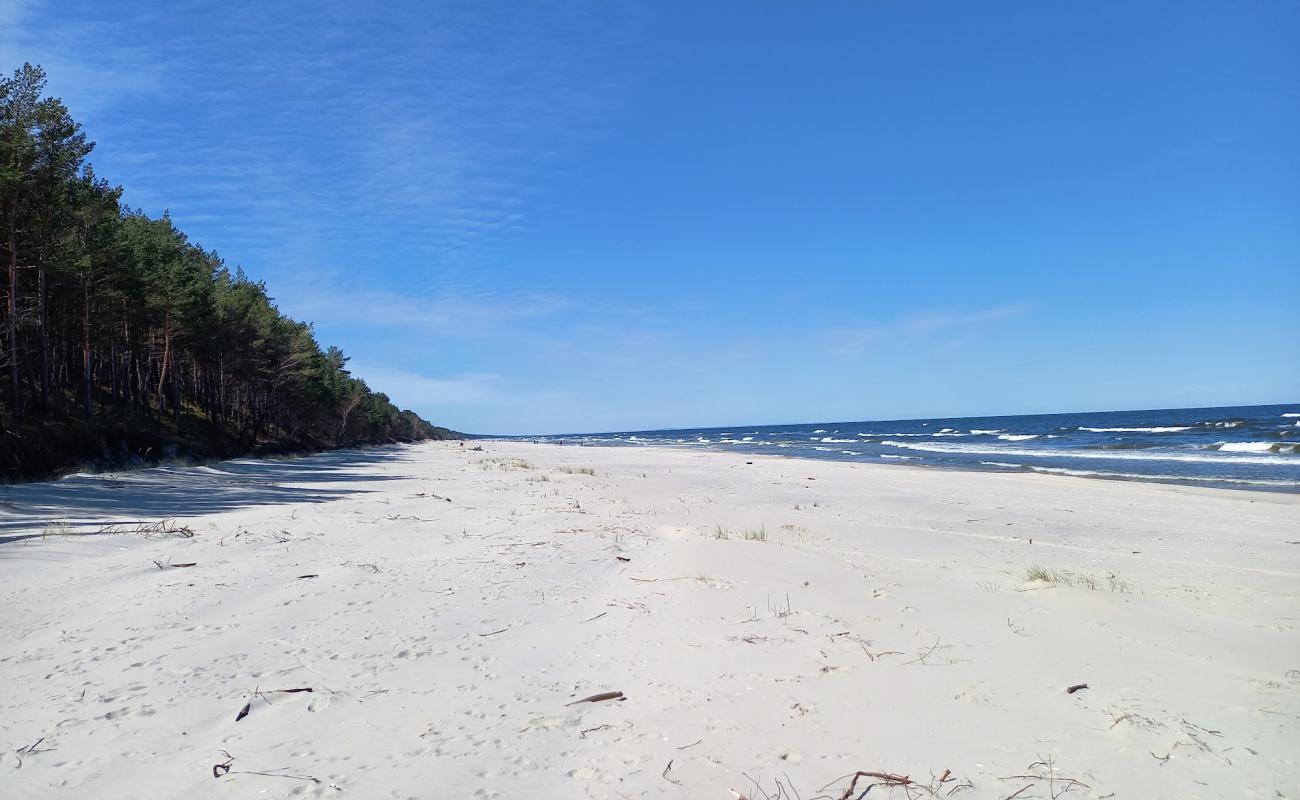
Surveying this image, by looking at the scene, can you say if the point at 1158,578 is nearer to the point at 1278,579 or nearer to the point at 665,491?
the point at 1278,579

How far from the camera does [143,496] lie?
13227mm

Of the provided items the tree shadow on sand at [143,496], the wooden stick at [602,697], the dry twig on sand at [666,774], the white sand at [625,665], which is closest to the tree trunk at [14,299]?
the tree shadow on sand at [143,496]

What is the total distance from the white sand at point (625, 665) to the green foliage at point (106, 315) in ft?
42.5

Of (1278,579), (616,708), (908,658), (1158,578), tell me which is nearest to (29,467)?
(616,708)

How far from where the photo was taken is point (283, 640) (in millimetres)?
5090

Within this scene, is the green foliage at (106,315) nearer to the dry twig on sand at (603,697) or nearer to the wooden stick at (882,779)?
the dry twig on sand at (603,697)

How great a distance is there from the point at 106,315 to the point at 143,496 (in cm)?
1543

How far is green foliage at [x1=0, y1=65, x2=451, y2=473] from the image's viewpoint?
17906 mm

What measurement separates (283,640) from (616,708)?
9.56 ft

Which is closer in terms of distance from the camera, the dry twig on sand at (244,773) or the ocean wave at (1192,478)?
the dry twig on sand at (244,773)

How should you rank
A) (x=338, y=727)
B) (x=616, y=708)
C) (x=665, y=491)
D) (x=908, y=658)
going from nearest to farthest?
(x=338, y=727)
(x=616, y=708)
(x=908, y=658)
(x=665, y=491)

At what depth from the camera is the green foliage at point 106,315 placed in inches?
705

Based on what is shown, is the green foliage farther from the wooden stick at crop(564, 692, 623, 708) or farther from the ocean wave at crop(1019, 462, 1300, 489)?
the ocean wave at crop(1019, 462, 1300, 489)

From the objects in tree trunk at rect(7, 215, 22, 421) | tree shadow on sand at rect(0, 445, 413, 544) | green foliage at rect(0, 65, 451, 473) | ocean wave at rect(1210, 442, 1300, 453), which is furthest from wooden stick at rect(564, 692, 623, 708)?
ocean wave at rect(1210, 442, 1300, 453)
